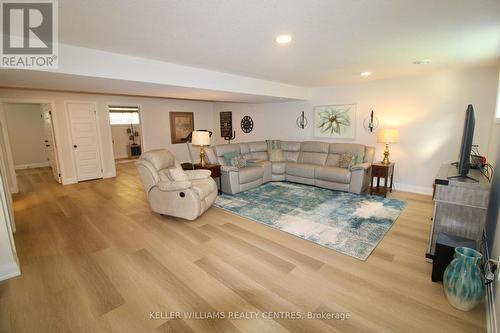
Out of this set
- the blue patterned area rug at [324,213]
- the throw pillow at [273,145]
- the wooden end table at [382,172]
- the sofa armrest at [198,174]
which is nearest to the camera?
the blue patterned area rug at [324,213]

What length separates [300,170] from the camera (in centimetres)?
527

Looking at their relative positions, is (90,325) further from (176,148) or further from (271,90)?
(176,148)

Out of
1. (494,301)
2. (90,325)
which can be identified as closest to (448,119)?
(494,301)

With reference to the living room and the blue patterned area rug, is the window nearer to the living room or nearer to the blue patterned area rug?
the living room

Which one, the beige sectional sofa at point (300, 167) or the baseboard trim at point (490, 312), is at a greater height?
the beige sectional sofa at point (300, 167)

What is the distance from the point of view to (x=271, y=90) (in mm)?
4949

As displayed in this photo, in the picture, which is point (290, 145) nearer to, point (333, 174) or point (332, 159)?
point (332, 159)

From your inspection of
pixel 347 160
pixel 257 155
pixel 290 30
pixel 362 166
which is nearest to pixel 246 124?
pixel 257 155

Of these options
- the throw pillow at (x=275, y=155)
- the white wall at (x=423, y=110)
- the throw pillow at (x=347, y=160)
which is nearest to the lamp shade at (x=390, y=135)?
the white wall at (x=423, y=110)

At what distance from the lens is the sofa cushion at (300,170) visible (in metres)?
5.12

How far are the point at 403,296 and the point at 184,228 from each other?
102 inches

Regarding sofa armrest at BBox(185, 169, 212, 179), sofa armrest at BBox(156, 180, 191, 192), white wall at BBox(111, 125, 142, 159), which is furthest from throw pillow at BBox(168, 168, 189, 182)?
white wall at BBox(111, 125, 142, 159)

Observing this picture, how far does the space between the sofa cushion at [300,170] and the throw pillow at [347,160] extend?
610 millimetres

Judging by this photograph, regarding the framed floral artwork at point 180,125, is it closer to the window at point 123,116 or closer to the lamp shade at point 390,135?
the window at point 123,116
